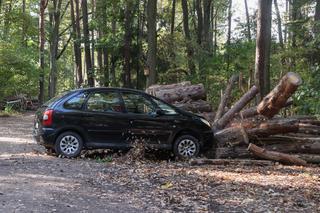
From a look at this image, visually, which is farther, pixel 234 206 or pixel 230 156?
pixel 230 156

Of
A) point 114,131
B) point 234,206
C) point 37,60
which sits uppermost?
point 37,60

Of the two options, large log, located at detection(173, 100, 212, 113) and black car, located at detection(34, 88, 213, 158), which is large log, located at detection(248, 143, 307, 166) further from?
large log, located at detection(173, 100, 212, 113)

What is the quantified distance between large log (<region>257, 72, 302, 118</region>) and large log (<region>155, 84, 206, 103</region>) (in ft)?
10.4

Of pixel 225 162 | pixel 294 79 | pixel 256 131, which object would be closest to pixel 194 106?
pixel 256 131

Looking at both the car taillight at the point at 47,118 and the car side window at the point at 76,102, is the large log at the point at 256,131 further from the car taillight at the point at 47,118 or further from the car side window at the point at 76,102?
the car taillight at the point at 47,118

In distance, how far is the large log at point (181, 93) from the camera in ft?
52.9

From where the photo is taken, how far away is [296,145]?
12.7 meters

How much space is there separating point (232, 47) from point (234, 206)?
21.0 metres

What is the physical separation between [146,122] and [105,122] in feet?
3.41

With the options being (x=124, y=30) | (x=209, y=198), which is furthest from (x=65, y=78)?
(x=209, y=198)

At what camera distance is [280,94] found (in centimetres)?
1273

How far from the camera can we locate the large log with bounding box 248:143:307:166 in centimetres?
1228

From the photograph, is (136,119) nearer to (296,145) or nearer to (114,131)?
(114,131)

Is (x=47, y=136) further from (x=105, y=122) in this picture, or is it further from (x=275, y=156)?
(x=275, y=156)
